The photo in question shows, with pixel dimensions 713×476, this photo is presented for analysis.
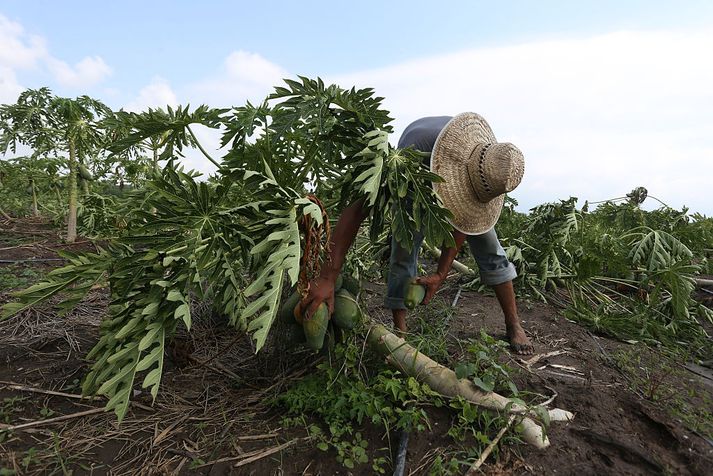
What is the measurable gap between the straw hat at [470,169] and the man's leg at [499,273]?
1.30 ft

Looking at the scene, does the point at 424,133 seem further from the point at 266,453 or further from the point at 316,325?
the point at 266,453

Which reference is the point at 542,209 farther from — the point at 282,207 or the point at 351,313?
the point at 282,207

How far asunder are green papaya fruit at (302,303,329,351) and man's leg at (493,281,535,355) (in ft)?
4.62

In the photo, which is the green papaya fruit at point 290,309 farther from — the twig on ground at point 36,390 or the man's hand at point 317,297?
the twig on ground at point 36,390

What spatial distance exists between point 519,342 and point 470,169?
3.93ft

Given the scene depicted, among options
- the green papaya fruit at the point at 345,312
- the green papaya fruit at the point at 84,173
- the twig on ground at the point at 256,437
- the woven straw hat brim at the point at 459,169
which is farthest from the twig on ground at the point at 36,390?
the green papaya fruit at the point at 84,173

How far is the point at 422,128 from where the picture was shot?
261cm

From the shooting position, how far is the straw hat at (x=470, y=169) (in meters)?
2.26

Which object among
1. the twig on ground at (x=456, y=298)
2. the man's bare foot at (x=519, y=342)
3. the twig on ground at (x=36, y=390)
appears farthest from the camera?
the twig on ground at (x=456, y=298)

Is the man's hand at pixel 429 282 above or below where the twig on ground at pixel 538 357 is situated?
above

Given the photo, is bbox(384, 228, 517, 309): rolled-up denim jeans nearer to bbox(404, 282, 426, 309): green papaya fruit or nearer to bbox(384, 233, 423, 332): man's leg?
bbox(384, 233, 423, 332): man's leg

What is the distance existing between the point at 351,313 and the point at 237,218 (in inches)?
26.8

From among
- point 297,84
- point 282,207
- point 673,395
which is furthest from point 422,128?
point 673,395

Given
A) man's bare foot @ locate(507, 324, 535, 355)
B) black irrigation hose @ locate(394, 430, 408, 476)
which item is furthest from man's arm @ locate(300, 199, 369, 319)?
man's bare foot @ locate(507, 324, 535, 355)
